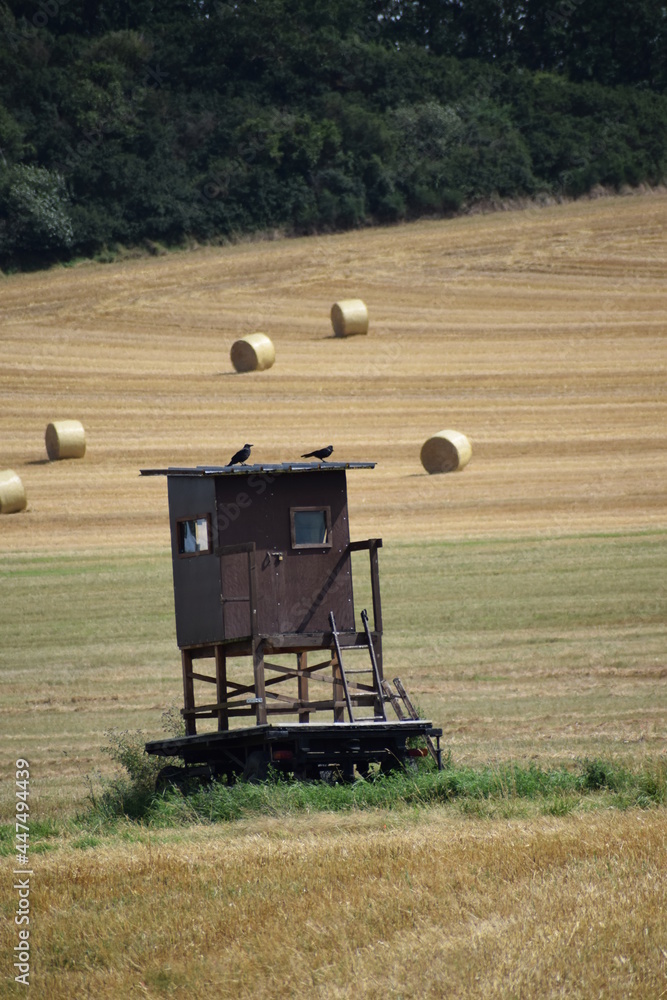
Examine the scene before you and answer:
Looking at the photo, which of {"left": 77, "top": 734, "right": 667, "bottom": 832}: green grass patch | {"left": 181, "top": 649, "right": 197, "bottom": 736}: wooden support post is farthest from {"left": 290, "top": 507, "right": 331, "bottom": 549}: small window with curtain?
{"left": 77, "top": 734, "right": 667, "bottom": 832}: green grass patch

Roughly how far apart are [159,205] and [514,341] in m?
22.6

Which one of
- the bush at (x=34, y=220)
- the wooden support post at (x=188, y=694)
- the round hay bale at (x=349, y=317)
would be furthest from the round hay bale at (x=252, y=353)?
the wooden support post at (x=188, y=694)

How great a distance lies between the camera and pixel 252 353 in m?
41.1

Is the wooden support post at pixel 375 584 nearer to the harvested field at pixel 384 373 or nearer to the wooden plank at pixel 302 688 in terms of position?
the wooden plank at pixel 302 688

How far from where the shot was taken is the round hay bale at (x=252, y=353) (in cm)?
4109

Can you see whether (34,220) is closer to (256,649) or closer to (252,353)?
(252,353)

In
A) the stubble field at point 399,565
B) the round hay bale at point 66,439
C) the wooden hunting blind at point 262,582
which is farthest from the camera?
the round hay bale at point 66,439

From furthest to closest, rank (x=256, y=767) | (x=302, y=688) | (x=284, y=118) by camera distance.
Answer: (x=284, y=118) → (x=302, y=688) → (x=256, y=767)

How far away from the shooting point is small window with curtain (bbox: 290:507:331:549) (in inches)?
594

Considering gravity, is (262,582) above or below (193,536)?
below

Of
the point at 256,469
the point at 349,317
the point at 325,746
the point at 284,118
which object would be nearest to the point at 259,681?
the point at 325,746

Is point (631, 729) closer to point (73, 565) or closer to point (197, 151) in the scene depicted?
point (73, 565)

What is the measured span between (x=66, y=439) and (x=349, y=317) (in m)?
12.3

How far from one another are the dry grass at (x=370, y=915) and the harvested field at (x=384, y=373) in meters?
17.9
